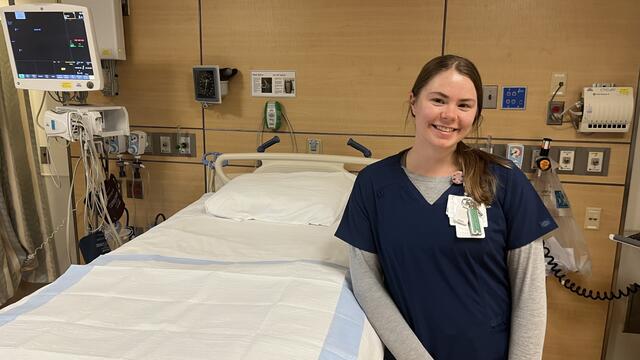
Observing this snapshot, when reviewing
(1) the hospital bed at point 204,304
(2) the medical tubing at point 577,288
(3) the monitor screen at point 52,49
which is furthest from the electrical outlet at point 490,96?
(3) the monitor screen at point 52,49

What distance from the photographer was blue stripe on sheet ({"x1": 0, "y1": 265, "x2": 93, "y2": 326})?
1.32m

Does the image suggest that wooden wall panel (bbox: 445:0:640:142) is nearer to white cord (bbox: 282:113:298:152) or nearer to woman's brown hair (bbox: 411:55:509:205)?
white cord (bbox: 282:113:298:152)

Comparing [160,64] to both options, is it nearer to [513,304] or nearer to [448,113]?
[448,113]

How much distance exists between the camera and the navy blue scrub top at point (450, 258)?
1.33m

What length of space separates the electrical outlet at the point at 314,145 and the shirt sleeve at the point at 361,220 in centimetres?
123

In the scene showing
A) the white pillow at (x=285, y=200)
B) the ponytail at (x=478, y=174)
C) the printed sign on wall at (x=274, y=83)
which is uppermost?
the printed sign on wall at (x=274, y=83)

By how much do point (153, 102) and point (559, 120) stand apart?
228 centimetres

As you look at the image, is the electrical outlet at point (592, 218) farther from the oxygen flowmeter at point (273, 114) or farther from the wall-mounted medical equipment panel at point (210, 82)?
the wall-mounted medical equipment panel at point (210, 82)

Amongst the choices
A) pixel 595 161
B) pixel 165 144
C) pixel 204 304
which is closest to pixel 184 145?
pixel 165 144

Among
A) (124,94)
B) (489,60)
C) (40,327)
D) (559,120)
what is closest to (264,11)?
(124,94)

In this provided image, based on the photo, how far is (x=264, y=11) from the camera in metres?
2.62

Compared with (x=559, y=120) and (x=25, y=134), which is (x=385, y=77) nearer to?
(x=559, y=120)

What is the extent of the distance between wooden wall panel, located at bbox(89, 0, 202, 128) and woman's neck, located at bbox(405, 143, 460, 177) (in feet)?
5.73

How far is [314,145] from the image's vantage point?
2697 mm
